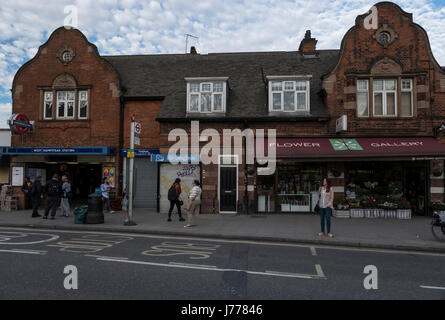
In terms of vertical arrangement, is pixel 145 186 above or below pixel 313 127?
below

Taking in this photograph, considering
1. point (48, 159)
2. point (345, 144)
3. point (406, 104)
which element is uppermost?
point (406, 104)

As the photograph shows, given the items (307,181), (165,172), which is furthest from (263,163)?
(165,172)

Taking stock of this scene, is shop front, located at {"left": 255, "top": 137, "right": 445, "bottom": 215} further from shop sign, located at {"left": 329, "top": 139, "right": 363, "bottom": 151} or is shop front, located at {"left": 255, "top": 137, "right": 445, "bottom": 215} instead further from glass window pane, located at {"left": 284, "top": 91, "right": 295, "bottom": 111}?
glass window pane, located at {"left": 284, "top": 91, "right": 295, "bottom": 111}

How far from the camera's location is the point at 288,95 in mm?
14953

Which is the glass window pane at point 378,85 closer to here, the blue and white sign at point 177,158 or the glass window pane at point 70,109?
the blue and white sign at point 177,158

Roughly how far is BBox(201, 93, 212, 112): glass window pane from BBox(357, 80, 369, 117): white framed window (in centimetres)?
718

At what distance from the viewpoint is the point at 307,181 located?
580 inches

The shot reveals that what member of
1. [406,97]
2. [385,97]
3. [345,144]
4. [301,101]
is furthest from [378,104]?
[301,101]

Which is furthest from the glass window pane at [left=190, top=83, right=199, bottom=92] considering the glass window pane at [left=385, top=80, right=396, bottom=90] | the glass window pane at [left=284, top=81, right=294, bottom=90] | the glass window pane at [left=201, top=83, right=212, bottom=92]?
the glass window pane at [left=385, top=80, right=396, bottom=90]

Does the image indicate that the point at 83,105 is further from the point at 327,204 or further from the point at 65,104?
the point at 327,204

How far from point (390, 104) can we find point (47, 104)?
58.1ft

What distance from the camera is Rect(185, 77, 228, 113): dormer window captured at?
15.1m

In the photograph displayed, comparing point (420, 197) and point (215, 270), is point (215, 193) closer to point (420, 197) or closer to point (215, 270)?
point (215, 270)

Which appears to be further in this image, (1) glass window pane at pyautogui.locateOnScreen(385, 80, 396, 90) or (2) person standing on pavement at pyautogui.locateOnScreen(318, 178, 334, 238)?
(1) glass window pane at pyautogui.locateOnScreen(385, 80, 396, 90)
